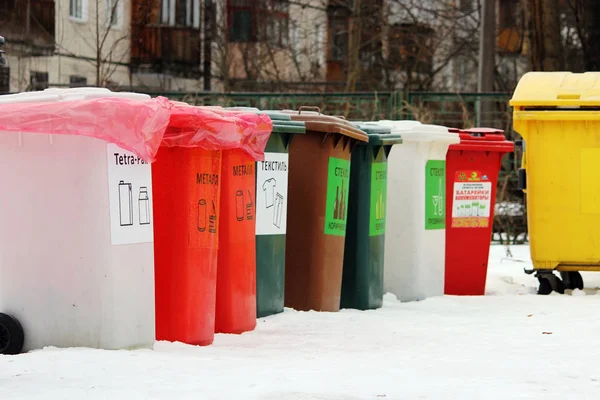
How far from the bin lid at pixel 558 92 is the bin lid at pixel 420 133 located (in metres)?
0.68

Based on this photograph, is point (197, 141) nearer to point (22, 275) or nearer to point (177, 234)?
point (177, 234)

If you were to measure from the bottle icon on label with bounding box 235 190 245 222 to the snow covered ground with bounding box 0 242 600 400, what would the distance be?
0.60m

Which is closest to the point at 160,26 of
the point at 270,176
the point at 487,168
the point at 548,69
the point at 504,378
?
the point at 548,69

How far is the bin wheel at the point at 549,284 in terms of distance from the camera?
988 cm

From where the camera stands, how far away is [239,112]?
6.54 metres

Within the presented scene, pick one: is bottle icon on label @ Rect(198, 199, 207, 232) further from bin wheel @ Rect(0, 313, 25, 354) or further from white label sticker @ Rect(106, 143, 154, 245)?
bin wheel @ Rect(0, 313, 25, 354)

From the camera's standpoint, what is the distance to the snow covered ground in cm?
449

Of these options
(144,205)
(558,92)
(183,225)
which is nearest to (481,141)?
(558,92)

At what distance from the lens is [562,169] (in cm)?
963

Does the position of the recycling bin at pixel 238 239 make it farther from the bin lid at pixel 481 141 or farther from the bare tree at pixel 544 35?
the bare tree at pixel 544 35

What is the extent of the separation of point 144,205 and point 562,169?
5.03 metres

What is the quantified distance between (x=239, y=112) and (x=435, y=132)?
2.88 meters

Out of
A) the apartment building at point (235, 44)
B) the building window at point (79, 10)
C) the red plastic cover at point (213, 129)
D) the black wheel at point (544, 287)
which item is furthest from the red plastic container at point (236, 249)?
the building window at point (79, 10)

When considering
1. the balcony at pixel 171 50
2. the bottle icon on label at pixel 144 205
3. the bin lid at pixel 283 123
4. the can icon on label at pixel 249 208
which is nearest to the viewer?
the bottle icon on label at pixel 144 205
